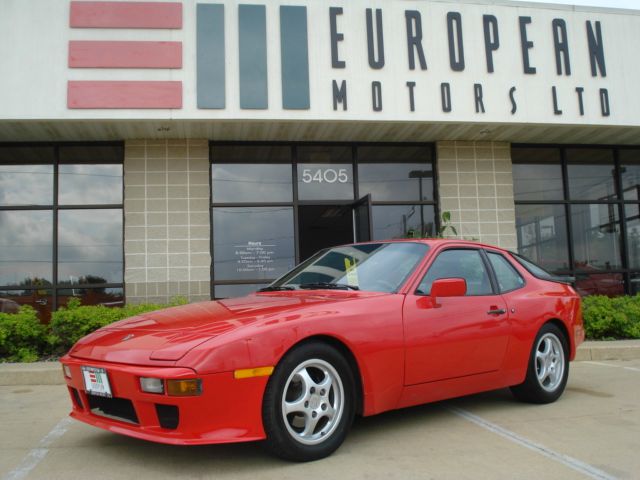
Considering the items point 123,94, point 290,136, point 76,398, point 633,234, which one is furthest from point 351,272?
point 633,234

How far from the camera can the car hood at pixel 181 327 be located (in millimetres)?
3084

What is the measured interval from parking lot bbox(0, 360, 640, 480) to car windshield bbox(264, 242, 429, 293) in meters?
1.02

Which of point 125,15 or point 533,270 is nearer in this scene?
point 533,270

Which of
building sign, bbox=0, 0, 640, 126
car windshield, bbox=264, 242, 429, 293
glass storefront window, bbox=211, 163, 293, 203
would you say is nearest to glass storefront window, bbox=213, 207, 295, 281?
glass storefront window, bbox=211, 163, 293, 203

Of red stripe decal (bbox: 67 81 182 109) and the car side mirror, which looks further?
red stripe decal (bbox: 67 81 182 109)

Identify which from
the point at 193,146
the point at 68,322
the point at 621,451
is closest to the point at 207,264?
the point at 193,146

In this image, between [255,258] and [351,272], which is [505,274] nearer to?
[351,272]

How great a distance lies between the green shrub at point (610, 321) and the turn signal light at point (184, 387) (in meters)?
6.90

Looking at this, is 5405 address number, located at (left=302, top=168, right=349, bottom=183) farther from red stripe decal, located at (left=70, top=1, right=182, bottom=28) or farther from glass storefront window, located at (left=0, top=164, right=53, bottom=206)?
glass storefront window, located at (left=0, top=164, right=53, bottom=206)

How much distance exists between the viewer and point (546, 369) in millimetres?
4727

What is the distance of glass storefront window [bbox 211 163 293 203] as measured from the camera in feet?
32.7

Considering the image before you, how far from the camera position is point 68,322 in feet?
23.0

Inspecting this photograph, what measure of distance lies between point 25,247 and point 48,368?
164 inches

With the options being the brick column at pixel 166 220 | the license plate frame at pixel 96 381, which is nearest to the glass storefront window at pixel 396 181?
the brick column at pixel 166 220
